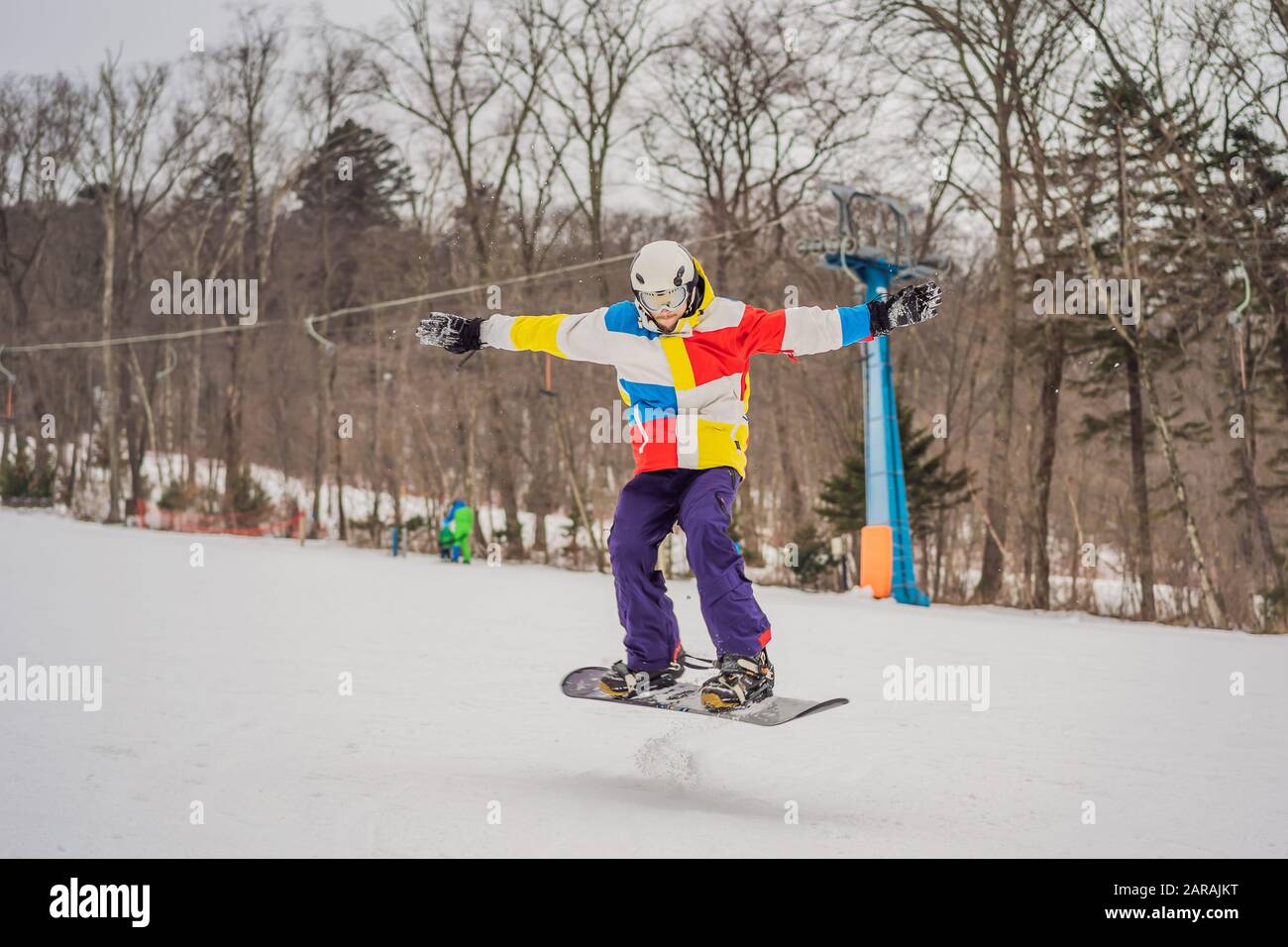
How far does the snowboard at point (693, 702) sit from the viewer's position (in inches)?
165

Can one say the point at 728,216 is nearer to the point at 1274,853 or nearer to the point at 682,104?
the point at 682,104

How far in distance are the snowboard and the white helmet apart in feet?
5.01

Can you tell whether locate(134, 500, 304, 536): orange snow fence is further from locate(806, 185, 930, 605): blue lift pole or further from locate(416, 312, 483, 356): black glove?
locate(416, 312, 483, 356): black glove

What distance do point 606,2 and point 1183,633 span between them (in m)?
16.5

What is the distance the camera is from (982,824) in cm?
407

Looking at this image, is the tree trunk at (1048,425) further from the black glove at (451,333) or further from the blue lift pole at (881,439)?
the black glove at (451,333)

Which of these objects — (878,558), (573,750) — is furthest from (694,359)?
(878,558)

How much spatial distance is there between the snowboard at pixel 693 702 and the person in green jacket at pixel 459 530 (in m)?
15.8

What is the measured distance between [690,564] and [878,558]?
415 inches

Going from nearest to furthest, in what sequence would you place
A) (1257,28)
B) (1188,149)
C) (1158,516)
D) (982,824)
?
(982,824) < (1257,28) < (1188,149) < (1158,516)

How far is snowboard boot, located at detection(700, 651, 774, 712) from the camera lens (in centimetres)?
432

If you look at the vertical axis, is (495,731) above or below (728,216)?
below

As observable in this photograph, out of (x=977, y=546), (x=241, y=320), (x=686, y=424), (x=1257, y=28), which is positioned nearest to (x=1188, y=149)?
(x=1257, y=28)

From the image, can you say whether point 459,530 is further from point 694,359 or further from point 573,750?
point 694,359
